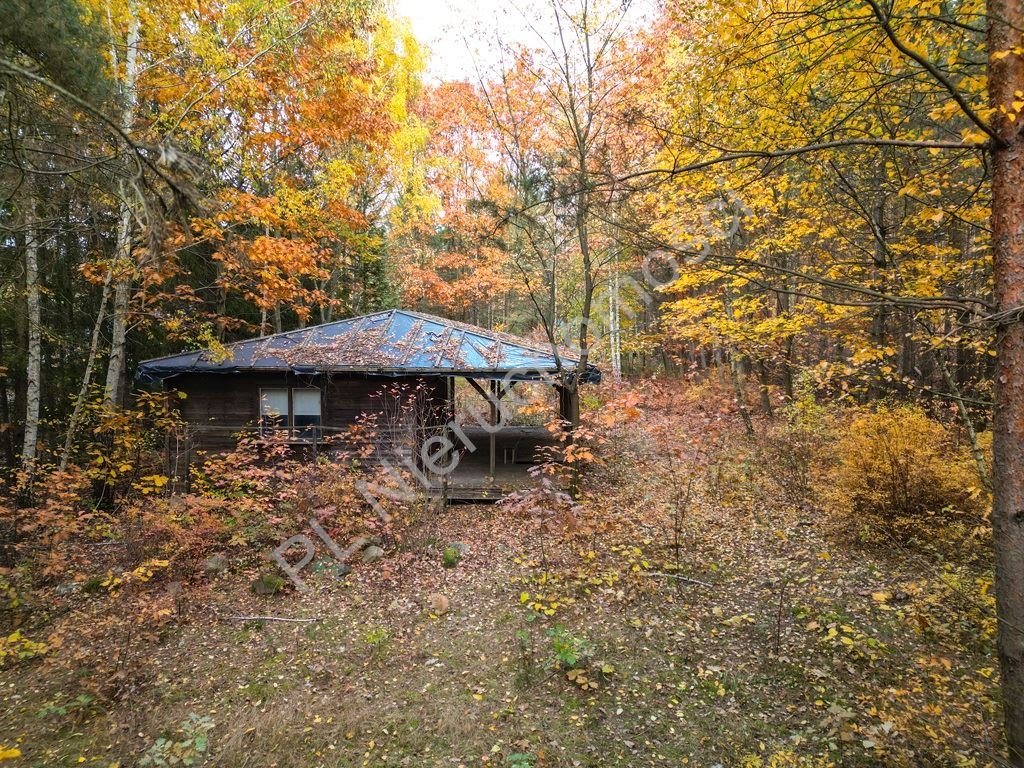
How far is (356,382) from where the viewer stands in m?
11.3

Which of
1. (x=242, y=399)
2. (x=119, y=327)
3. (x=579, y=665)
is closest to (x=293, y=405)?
(x=242, y=399)

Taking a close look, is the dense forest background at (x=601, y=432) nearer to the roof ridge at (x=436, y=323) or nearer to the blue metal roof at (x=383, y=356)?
the blue metal roof at (x=383, y=356)

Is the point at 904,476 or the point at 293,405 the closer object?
the point at 904,476

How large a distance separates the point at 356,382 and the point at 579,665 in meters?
8.23

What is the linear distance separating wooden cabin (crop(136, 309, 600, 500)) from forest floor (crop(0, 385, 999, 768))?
3306 mm

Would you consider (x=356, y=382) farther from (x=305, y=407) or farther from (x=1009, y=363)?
(x=1009, y=363)

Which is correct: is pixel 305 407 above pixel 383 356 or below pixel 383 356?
below

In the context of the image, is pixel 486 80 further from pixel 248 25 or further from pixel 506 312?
pixel 506 312

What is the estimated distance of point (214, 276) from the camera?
1441cm

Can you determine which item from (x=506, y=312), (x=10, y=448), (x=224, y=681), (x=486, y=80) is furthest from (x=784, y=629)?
(x=506, y=312)

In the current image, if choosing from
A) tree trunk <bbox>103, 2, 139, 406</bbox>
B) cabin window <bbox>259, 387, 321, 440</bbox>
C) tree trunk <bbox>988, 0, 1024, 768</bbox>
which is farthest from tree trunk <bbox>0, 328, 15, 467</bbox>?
tree trunk <bbox>988, 0, 1024, 768</bbox>

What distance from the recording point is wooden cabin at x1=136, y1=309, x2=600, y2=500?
1022 cm

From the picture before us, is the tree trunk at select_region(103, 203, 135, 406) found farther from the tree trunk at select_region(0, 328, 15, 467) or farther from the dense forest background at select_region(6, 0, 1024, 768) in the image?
the tree trunk at select_region(0, 328, 15, 467)

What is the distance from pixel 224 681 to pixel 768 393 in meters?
14.7
